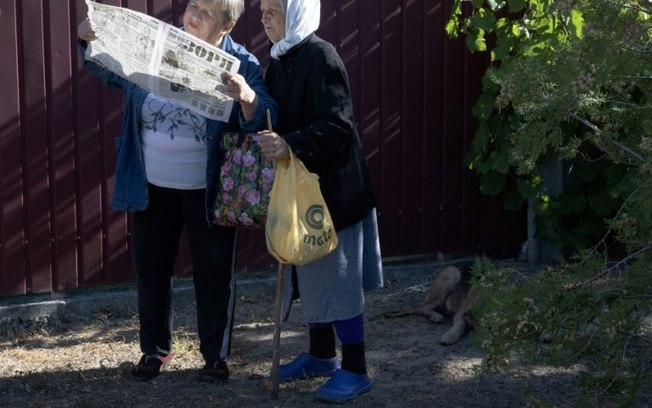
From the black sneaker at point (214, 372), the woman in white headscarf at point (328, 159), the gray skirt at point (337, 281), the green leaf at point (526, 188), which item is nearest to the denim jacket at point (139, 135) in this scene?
the woman in white headscarf at point (328, 159)

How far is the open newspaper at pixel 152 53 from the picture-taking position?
161 inches

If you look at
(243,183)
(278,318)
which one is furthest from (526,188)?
(243,183)

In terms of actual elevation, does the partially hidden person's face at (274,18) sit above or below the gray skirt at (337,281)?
above

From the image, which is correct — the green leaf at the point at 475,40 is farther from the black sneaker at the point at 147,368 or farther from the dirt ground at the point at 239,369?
the black sneaker at the point at 147,368

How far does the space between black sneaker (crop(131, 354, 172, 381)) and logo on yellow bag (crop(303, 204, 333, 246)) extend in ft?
3.94

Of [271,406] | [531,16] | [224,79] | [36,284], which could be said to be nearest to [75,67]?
[36,284]

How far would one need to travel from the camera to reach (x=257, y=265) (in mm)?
6734

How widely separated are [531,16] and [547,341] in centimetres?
342

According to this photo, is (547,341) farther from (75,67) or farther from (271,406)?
(75,67)

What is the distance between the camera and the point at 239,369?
5160 millimetres

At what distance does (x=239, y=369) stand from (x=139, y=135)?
4.46 feet

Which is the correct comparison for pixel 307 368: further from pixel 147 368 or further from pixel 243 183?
pixel 243 183

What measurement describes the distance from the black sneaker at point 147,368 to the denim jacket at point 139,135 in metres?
0.80

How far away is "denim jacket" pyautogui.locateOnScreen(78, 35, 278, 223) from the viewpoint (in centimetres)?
447
